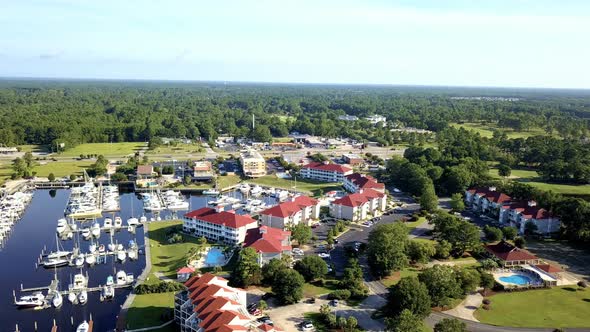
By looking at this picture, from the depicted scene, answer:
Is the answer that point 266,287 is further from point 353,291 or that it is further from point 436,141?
point 436,141

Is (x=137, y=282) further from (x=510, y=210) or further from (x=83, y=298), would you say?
(x=510, y=210)

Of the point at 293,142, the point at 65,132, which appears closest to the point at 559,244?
the point at 293,142

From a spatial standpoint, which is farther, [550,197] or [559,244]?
[550,197]

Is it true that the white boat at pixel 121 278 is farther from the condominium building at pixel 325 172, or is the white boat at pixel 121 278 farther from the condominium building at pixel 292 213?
the condominium building at pixel 325 172

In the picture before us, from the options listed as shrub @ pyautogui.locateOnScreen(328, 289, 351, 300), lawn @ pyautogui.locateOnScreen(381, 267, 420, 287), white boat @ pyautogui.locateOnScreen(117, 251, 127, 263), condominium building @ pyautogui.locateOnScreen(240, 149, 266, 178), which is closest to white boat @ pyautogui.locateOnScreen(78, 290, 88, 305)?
white boat @ pyautogui.locateOnScreen(117, 251, 127, 263)

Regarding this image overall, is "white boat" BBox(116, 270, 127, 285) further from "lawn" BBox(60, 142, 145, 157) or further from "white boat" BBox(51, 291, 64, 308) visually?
"lawn" BBox(60, 142, 145, 157)

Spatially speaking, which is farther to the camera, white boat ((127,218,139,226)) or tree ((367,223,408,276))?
white boat ((127,218,139,226))

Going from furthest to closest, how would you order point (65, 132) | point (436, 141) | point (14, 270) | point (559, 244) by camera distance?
point (436, 141)
point (65, 132)
point (559, 244)
point (14, 270)
